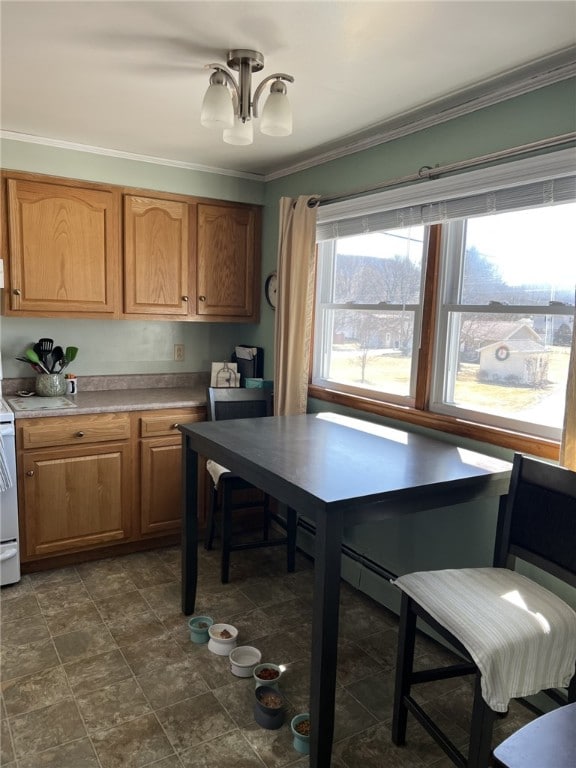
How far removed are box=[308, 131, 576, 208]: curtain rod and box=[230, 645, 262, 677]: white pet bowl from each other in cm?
214

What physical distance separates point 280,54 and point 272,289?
1.81 m

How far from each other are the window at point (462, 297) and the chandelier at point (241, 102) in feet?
2.69

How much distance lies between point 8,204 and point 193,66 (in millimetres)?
1452

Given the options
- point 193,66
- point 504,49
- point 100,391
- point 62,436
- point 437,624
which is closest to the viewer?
point 437,624

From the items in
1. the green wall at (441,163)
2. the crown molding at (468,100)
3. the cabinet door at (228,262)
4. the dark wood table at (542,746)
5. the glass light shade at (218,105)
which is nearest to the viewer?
the dark wood table at (542,746)

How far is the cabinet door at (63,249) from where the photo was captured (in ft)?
9.72

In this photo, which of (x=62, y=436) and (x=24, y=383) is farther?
(x=24, y=383)

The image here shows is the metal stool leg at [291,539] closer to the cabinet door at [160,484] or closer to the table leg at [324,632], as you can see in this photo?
the cabinet door at [160,484]

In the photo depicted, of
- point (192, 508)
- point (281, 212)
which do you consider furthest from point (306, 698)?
point (281, 212)

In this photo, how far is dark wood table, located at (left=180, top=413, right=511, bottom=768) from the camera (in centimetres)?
163

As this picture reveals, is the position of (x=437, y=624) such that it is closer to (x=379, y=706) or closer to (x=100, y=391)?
(x=379, y=706)

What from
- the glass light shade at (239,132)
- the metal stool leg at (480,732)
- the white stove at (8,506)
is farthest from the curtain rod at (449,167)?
the white stove at (8,506)

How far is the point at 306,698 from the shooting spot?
206 centimetres

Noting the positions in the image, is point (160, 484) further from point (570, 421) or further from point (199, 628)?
point (570, 421)
